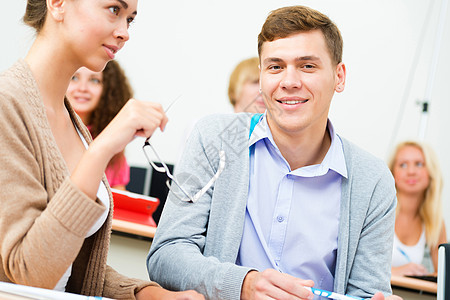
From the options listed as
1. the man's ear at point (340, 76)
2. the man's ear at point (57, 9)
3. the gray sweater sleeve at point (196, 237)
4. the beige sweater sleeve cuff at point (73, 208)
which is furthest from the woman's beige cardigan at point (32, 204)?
the man's ear at point (340, 76)

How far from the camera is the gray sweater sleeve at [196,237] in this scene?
3.33 ft

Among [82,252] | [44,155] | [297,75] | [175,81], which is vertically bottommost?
[82,252]

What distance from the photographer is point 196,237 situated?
1.17 m

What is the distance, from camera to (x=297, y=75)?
1283mm

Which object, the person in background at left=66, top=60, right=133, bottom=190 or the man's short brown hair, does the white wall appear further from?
the man's short brown hair

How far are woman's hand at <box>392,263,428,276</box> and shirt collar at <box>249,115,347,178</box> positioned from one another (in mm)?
1291

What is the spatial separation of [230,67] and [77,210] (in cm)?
298

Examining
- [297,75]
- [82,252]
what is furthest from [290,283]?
[297,75]

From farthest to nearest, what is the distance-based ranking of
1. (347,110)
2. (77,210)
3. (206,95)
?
1. (347,110)
2. (206,95)
3. (77,210)

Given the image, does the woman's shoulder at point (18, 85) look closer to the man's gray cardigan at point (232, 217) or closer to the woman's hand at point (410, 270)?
the man's gray cardigan at point (232, 217)

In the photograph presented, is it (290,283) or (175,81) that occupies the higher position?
(175,81)

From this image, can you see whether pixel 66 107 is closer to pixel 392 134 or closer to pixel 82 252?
pixel 82 252

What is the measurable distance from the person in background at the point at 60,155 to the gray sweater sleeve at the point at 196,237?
112 millimetres

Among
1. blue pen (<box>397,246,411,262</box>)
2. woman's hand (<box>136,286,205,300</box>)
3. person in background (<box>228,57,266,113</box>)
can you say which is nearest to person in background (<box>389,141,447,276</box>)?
blue pen (<box>397,246,411,262</box>)
